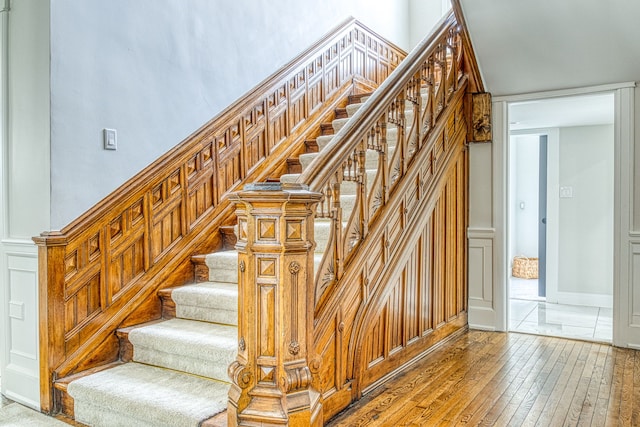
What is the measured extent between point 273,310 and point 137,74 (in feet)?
6.01

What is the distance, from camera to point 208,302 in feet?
9.13

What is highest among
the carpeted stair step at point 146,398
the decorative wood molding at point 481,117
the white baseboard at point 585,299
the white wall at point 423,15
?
the white wall at point 423,15

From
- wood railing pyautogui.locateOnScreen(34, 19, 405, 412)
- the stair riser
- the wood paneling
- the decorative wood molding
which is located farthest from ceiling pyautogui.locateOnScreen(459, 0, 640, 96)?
the stair riser

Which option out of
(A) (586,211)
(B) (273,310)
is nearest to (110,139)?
(B) (273,310)

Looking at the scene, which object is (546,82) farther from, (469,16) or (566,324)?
(566,324)

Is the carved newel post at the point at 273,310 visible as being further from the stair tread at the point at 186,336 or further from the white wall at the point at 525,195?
the white wall at the point at 525,195

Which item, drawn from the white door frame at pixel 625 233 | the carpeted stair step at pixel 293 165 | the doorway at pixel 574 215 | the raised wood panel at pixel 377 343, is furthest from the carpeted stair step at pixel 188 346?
the doorway at pixel 574 215

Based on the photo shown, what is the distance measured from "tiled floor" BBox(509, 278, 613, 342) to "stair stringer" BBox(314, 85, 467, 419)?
963 millimetres

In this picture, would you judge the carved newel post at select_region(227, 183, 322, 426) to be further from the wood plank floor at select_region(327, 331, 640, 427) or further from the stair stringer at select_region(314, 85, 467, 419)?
the wood plank floor at select_region(327, 331, 640, 427)

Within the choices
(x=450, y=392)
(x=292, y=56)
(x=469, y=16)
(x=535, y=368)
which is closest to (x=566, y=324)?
(x=535, y=368)

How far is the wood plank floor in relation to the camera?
2.25 m

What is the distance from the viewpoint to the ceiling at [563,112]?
3.89 metres

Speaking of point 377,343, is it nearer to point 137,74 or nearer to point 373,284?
point 373,284

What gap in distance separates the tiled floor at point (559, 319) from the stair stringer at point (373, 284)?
3.16 ft
